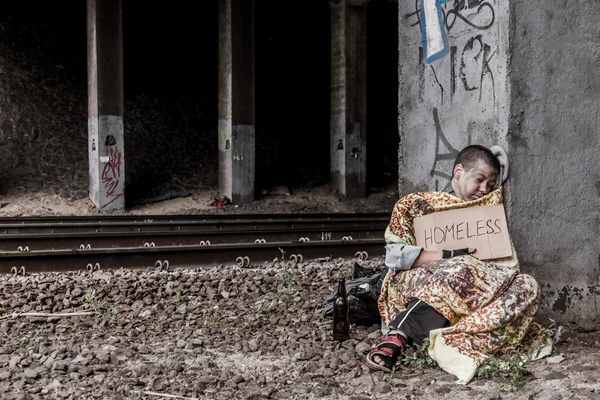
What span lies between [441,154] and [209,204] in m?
11.6

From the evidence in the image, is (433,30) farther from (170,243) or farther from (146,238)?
(146,238)

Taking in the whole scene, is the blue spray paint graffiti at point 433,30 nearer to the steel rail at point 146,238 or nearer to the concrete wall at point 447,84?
the concrete wall at point 447,84

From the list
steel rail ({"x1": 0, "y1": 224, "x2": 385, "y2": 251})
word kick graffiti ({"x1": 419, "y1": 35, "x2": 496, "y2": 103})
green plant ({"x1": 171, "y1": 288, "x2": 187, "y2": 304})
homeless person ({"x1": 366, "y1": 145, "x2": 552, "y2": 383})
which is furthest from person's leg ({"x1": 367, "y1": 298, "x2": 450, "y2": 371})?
steel rail ({"x1": 0, "y1": 224, "x2": 385, "y2": 251})

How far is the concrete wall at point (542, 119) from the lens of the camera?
3998 millimetres

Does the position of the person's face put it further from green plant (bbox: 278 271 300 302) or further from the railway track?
the railway track

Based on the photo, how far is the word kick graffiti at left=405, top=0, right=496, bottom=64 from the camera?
418 centimetres

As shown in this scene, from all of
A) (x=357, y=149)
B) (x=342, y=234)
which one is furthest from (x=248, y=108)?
(x=342, y=234)

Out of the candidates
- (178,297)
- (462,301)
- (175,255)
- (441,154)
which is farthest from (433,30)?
(175,255)

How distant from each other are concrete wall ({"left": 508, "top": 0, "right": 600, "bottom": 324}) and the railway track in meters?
3.76

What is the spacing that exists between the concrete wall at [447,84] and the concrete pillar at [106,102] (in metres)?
10.8

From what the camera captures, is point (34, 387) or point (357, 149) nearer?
point (34, 387)

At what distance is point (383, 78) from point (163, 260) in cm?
1721

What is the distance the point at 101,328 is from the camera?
15.0 feet

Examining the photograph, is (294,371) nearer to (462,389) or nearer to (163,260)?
(462,389)
